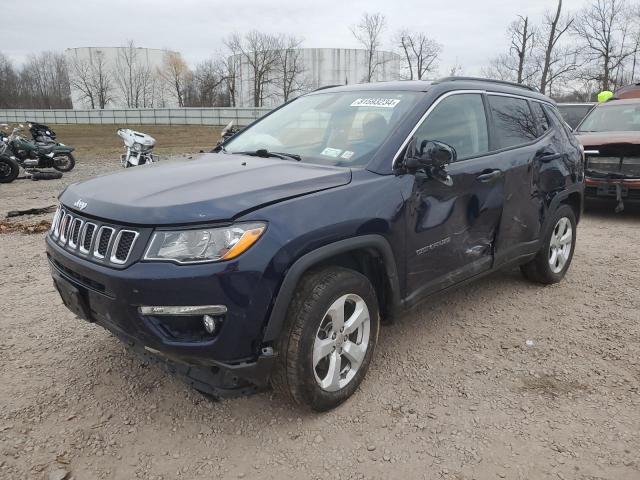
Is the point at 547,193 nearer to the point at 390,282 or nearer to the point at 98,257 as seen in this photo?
the point at 390,282

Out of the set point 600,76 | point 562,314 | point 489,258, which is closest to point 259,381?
point 489,258

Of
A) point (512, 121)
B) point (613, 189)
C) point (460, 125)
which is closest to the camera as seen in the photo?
point (460, 125)

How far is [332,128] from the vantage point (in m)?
3.40

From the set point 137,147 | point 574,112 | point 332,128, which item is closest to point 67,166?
point 137,147

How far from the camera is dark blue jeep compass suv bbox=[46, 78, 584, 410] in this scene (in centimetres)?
226

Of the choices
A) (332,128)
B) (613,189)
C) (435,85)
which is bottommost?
(613,189)

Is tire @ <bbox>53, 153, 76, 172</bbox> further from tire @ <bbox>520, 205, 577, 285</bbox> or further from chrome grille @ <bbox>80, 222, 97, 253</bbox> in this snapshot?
tire @ <bbox>520, 205, 577, 285</bbox>

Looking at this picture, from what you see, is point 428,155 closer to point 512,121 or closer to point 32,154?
point 512,121

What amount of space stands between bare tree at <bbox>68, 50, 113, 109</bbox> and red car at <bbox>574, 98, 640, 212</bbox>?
71.4 metres

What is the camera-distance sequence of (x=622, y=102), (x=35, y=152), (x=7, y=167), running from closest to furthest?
(x=622, y=102)
(x=7, y=167)
(x=35, y=152)

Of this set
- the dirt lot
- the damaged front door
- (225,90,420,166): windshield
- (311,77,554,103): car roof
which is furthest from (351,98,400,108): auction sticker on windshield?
the dirt lot

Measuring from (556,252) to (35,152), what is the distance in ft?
40.5

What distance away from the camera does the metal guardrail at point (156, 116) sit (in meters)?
40.8

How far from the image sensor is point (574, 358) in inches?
134
